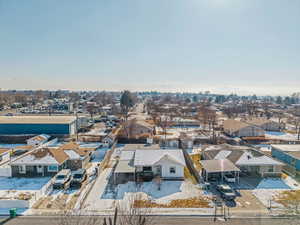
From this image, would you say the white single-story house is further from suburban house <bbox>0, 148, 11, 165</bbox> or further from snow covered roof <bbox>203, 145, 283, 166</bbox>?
suburban house <bbox>0, 148, 11, 165</bbox>

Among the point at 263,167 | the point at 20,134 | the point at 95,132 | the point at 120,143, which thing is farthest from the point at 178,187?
the point at 20,134

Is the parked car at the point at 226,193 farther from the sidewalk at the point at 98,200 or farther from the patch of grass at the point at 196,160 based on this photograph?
the sidewalk at the point at 98,200

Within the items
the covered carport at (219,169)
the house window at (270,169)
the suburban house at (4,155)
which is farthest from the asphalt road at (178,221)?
the suburban house at (4,155)

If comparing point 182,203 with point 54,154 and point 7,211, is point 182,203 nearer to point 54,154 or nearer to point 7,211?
point 7,211

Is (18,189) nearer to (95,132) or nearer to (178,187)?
(178,187)

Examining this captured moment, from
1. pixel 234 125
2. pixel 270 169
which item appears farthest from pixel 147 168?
pixel 234 125
